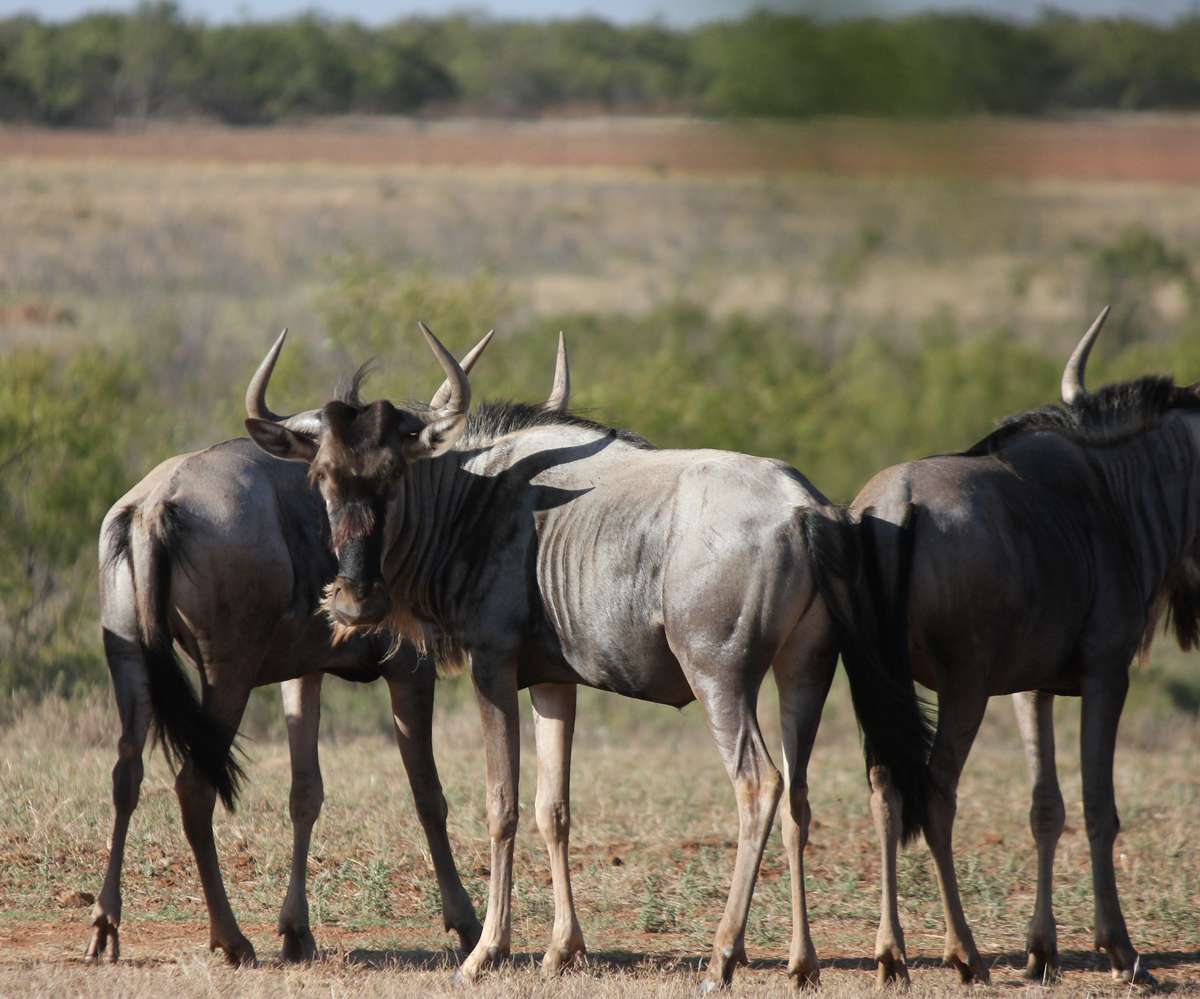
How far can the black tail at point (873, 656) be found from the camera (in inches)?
240

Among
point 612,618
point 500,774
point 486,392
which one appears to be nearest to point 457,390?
point 612,618

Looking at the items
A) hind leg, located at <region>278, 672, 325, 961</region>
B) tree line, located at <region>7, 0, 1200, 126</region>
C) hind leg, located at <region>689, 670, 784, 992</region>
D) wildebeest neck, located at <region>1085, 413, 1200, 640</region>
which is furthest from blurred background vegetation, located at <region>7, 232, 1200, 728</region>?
wildebeest neck, located at <region>1085, 413, 1200, 640</region>

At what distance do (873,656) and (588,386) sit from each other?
38.6 ft

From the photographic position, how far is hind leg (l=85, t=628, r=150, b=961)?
21.9 feet

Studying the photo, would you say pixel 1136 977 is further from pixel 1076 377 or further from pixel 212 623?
pixel 212 623

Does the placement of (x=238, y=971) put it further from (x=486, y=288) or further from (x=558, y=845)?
(x=486, y=288)

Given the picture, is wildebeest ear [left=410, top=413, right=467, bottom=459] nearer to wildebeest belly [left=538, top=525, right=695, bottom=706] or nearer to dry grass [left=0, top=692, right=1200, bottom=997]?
wildebeest belly [left=538, top=525, right=695, bottom=706]

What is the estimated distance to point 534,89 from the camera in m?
14.9

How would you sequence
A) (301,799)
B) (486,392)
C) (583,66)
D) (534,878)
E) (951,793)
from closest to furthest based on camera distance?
(951,793) < (301,799) < (534,878) < (583,66) < (486,392)

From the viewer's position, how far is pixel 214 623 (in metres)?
6.81

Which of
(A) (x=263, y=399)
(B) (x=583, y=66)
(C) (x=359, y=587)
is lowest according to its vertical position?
(C) (x=359, y=587)

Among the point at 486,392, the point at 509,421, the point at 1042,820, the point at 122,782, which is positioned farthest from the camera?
the point at 486,392

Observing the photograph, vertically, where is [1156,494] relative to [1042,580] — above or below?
above

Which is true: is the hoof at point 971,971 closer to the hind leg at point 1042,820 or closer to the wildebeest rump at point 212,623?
the hind leg at point 1042,820
